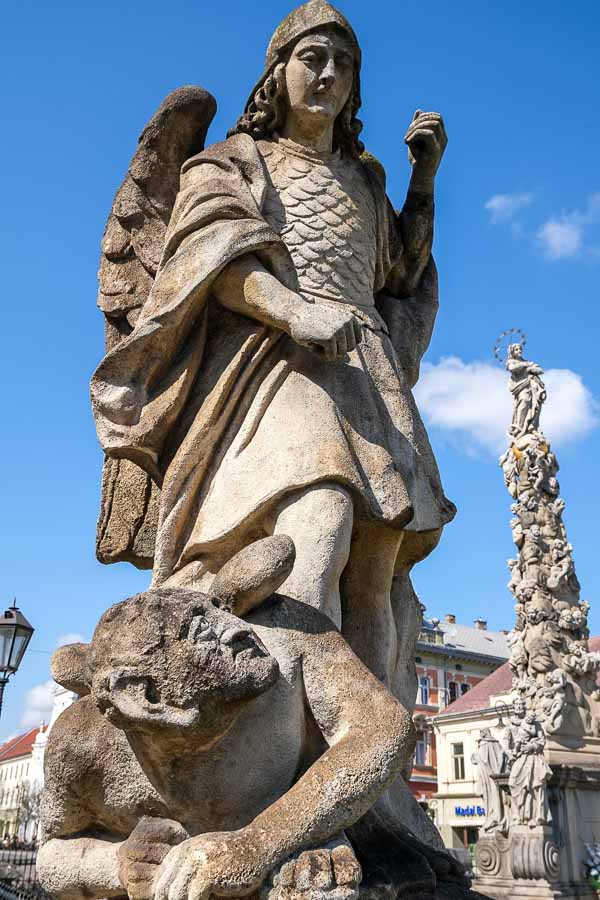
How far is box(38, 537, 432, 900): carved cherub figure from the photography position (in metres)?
2.23

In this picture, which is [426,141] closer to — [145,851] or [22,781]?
[145,851]

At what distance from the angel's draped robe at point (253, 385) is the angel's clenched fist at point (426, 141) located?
49cm

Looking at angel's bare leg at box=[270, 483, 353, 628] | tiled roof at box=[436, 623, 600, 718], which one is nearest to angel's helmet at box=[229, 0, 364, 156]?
angel's bare leg at box=[270, 483, 353, 628]

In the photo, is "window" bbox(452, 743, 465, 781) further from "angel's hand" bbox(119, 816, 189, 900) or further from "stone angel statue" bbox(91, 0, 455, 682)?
"angel's hand" bbox(119, 816, 189, 900)

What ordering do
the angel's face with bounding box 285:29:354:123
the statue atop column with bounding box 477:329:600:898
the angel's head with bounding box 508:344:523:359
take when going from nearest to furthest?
the angel's face with bounding box 285:29:354:123, the statue atop column with bounding box 477:329:600:898, the angel's head with bounding box 508:344:523:359

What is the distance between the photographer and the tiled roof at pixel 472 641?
53497 millimetres

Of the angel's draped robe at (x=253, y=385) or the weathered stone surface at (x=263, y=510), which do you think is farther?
the angel's draped robe at (x=253, y=385)

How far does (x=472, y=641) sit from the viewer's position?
55469 millimetres

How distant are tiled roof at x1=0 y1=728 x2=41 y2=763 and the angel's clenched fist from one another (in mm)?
72537

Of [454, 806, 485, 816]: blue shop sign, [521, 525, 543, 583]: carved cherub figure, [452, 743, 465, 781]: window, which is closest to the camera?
[521, 525, 543, 583]: carved cherub figure

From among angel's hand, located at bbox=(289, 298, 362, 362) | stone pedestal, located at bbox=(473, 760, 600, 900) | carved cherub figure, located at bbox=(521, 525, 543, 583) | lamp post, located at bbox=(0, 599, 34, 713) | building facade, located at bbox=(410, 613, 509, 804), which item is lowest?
stone pedestal, located at bbox=(473, 760, 600, 900)

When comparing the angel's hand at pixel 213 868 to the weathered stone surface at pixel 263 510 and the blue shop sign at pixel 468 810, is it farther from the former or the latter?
the blue shop sign at pixel 468 810

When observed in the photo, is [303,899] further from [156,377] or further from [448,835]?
[448,835]

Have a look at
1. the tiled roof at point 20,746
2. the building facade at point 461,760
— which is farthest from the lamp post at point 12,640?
the tiled roof at point 20,746
